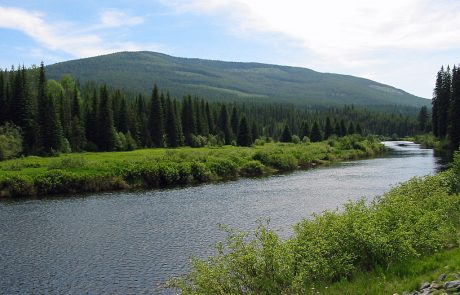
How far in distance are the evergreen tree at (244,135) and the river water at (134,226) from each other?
241ft

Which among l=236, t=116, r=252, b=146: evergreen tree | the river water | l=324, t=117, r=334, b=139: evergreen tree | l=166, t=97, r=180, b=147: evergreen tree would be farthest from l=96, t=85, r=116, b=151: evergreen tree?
l=324, t=117, r=334, b=139: evergreen tree

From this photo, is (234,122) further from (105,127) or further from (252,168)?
(252,168)

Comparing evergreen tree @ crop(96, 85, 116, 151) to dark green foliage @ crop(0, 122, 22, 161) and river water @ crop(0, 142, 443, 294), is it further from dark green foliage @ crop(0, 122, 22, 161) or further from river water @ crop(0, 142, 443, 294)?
river water @ crop(0, 142, 443, 294)

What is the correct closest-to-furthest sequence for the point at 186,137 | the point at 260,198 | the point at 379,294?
1. the point at 379,294
2. the point at 260,198
3. the point at 186,137

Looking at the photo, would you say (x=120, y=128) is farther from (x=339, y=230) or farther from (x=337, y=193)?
(x=339, y=230)

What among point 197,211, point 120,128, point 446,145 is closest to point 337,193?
point 197,211

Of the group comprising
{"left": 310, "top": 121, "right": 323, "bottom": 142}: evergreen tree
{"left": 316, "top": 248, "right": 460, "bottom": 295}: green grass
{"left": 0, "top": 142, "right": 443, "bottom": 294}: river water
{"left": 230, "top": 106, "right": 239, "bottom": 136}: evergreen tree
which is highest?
{"left": 230, "top": 106, "right": 239, "bottom": 136}: evergreen tree

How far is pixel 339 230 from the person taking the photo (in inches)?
856

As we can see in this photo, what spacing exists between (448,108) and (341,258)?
109m

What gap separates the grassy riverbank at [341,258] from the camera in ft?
59.4

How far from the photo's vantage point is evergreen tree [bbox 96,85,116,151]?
108 m

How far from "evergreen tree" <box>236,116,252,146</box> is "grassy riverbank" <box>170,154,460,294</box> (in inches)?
4690

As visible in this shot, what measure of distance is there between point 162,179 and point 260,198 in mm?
22469

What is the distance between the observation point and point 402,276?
1931 centimetres
